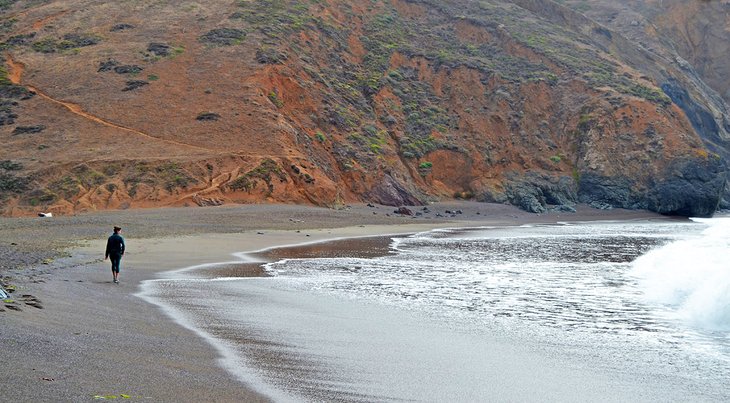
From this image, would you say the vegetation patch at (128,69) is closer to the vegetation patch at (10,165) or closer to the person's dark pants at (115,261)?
the vegetation patch at (10,165)

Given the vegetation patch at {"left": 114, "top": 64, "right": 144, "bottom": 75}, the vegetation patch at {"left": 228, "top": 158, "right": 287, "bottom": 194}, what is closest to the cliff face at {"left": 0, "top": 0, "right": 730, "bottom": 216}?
the vegetation patch at {"left": 228, "top": 158, "right": 287, "bottom": 194}

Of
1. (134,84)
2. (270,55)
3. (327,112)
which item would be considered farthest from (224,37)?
(327,112)

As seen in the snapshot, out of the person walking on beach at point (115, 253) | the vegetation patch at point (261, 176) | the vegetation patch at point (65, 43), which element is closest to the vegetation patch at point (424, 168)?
the vegetation patch at point (261, 176)

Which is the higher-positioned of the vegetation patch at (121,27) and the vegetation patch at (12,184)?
the vegetation patch at (121,27)

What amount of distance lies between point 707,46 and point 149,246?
101 meters

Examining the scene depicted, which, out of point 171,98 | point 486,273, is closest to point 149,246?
point 486,273

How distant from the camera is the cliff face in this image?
37.8 m

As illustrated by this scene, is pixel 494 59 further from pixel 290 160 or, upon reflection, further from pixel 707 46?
pixel 707 46

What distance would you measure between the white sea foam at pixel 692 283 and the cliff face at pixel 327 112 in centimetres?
2130

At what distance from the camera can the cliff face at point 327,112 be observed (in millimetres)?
37812

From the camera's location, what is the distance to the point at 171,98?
44156 millimetres

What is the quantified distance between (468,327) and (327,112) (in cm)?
3840

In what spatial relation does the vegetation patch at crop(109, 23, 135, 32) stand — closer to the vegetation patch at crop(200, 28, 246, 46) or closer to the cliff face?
the cliff face

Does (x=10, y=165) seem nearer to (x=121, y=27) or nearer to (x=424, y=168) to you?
(x=121, y=27)
